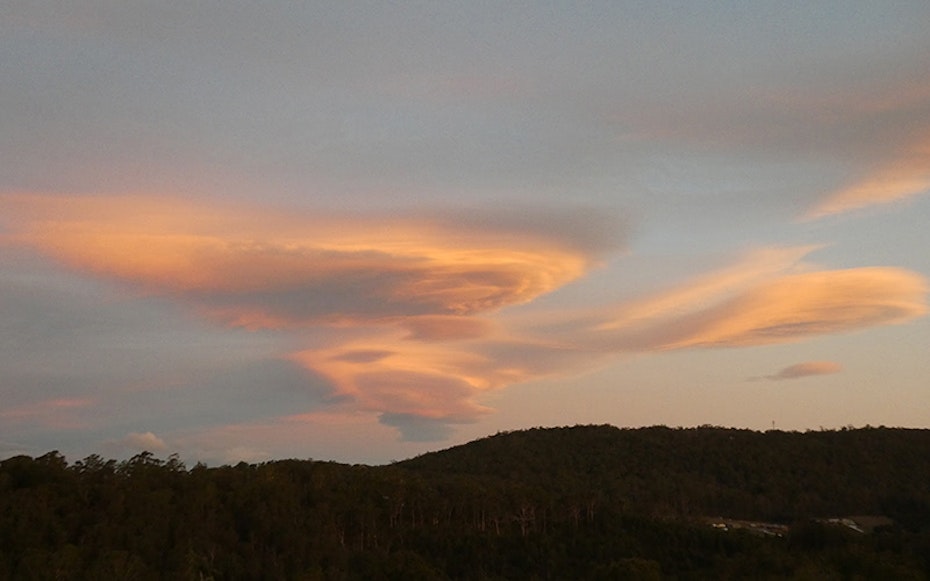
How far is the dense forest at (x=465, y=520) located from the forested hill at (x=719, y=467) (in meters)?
0.33

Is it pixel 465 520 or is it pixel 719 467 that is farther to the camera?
pixel 719 467

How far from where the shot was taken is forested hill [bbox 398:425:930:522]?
7638 cm

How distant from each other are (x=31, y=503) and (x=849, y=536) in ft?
146

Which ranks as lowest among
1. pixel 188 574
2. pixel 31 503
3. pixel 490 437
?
pixel 188 574


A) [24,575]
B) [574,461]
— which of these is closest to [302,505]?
[24,575]

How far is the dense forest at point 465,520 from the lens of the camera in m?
43.9

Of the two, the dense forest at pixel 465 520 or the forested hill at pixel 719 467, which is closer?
the dense forest at pixel 465 520

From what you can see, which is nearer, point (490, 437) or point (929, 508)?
point (929, 508)

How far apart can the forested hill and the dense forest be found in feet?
1.10

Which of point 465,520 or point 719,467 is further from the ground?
point 719,467

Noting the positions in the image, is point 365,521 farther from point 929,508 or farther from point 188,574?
point 929,508

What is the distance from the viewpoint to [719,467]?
89438mm

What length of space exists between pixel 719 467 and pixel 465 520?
37002 millimetres

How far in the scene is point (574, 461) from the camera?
92.2 metres
